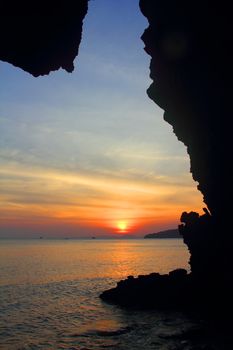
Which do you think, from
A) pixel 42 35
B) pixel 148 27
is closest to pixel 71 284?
pixel 148 27

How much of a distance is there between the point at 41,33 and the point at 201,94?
14707 mm

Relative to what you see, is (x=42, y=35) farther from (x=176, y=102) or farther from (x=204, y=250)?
(x=204, y=250)

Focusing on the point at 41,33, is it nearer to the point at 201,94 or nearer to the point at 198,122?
the point at 201,94

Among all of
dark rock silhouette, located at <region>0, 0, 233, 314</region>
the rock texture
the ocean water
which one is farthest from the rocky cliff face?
the rock texture

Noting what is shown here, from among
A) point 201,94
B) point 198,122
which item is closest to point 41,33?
point 201,94

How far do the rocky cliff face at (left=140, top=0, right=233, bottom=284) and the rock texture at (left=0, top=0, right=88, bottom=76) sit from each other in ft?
31.9

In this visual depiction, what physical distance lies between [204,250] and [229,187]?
9061 mm

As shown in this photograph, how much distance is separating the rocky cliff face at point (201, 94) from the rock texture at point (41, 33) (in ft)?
31.9

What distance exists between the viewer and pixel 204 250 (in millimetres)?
36844

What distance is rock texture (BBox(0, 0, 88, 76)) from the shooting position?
62.8 feet

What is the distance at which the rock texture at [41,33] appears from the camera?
19156mm

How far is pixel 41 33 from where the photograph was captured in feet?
68.9

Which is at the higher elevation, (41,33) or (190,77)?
(190,77)

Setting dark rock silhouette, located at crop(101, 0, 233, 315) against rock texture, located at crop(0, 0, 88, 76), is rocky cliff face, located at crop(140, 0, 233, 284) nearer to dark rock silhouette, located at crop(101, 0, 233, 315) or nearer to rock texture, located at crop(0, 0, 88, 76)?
dark rock silhouette, located at crop(101, 0, 233, 315)
